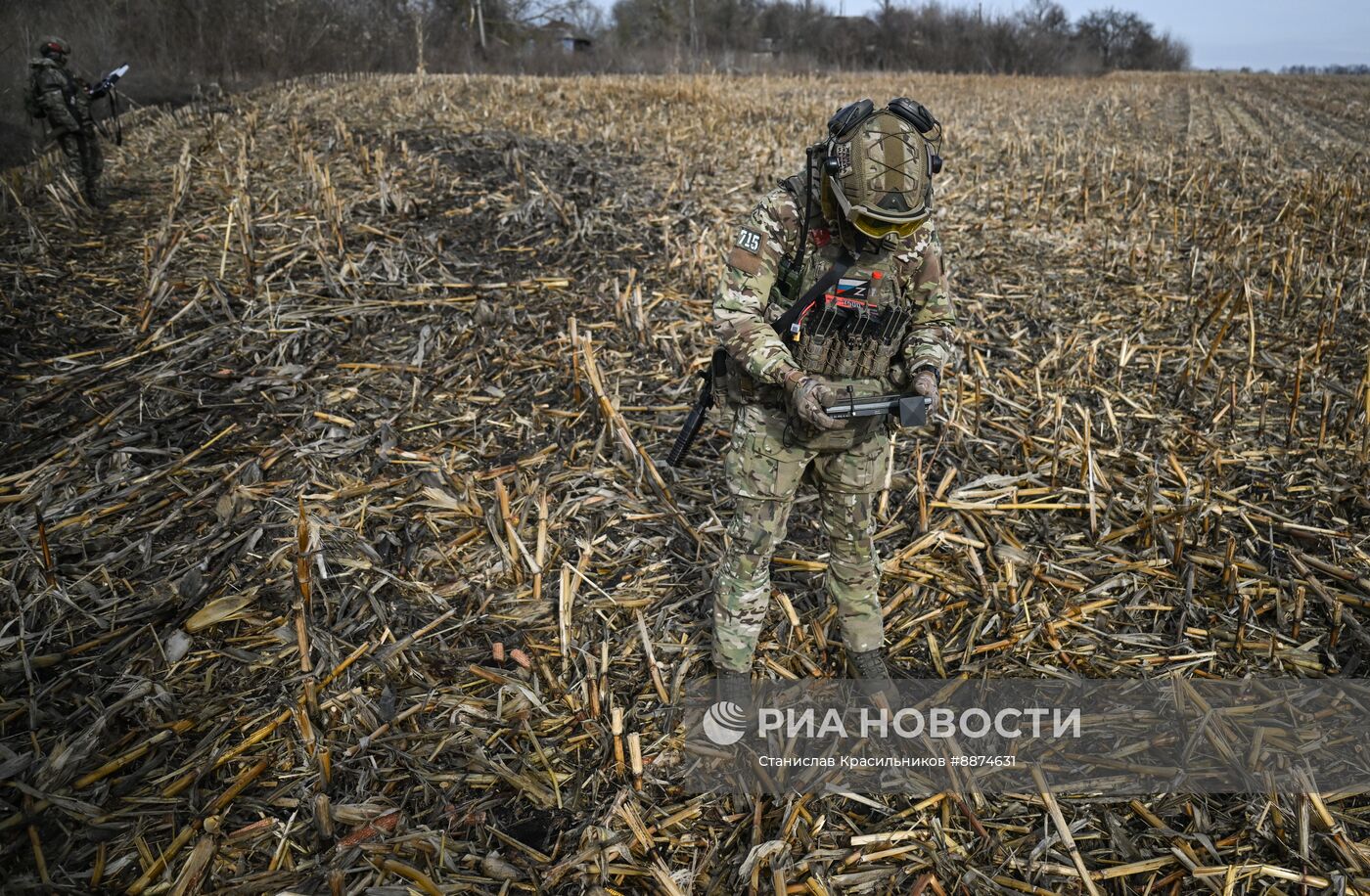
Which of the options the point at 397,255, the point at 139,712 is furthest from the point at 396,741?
the point at 397,255

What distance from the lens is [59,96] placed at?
7551mm

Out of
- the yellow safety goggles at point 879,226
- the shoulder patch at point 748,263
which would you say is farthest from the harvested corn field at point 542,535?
the yellow safety goggles at point 879,226

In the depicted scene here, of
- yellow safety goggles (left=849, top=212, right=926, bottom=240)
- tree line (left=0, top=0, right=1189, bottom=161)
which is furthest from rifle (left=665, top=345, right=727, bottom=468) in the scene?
tree line (left=0, top=0, right=1189, bottom=161)

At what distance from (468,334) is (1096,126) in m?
14.9

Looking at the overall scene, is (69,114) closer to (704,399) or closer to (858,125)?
(704,399)

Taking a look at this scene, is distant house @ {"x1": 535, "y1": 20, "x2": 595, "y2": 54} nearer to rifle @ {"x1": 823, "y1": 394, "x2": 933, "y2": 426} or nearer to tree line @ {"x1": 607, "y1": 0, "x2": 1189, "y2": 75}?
tree line @ {"x1": 607, "y1": 0, "x2": 1189, "y2": 75}

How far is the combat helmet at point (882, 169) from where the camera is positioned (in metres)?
2.29

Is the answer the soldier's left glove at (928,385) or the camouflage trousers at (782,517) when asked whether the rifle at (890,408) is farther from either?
the camouflage trousers at (782,517)

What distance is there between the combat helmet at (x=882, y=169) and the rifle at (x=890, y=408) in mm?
539

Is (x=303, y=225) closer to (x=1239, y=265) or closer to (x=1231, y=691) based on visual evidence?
(x=1231, y=691)

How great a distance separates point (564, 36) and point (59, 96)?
3744 cm

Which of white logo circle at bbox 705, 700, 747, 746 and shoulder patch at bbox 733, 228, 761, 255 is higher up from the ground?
shoulder patch at bbox 733, 228, 761, 255

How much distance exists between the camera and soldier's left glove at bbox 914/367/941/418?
8.17 ft

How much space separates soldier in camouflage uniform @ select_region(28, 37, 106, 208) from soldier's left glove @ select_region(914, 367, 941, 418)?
817 cm
